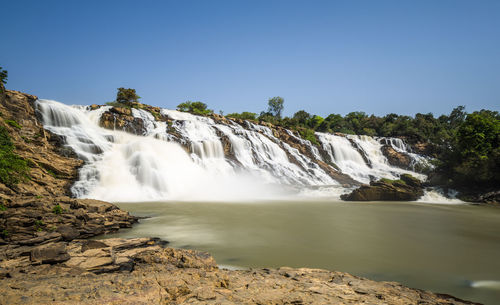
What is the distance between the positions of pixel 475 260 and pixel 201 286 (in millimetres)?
5484

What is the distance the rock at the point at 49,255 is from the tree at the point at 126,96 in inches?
1114

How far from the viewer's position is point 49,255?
Result: 3.41m

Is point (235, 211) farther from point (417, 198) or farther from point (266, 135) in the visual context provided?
point (266, 135)

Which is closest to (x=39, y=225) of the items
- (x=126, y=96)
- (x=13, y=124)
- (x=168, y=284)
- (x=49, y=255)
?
(x=49, y=255)

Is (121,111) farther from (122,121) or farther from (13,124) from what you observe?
(13,124)

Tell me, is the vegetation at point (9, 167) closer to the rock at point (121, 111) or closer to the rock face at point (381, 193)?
the rock at point (121, 111)

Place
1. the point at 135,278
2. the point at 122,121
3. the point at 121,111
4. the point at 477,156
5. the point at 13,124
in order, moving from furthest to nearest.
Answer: the point at 121,111, the point at 122,121, the point at 477,156, the point at 13,124, the point at 135,278

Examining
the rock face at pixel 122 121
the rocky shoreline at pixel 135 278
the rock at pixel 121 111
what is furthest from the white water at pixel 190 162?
the rocky shoreline at pixel 135 278

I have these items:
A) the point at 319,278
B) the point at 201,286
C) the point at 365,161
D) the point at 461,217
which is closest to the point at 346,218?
the point at 461,217

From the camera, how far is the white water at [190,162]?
14359 millimetres

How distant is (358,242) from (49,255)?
6115 mm

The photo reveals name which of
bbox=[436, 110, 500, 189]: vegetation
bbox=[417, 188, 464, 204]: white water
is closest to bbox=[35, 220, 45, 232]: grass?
bbox=[417, 188, 464, 204]: white water

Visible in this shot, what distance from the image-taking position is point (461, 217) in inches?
404

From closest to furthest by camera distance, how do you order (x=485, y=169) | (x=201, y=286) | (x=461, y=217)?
(x=201, y=286), (x=461, y=217), (x=485, y=169)
